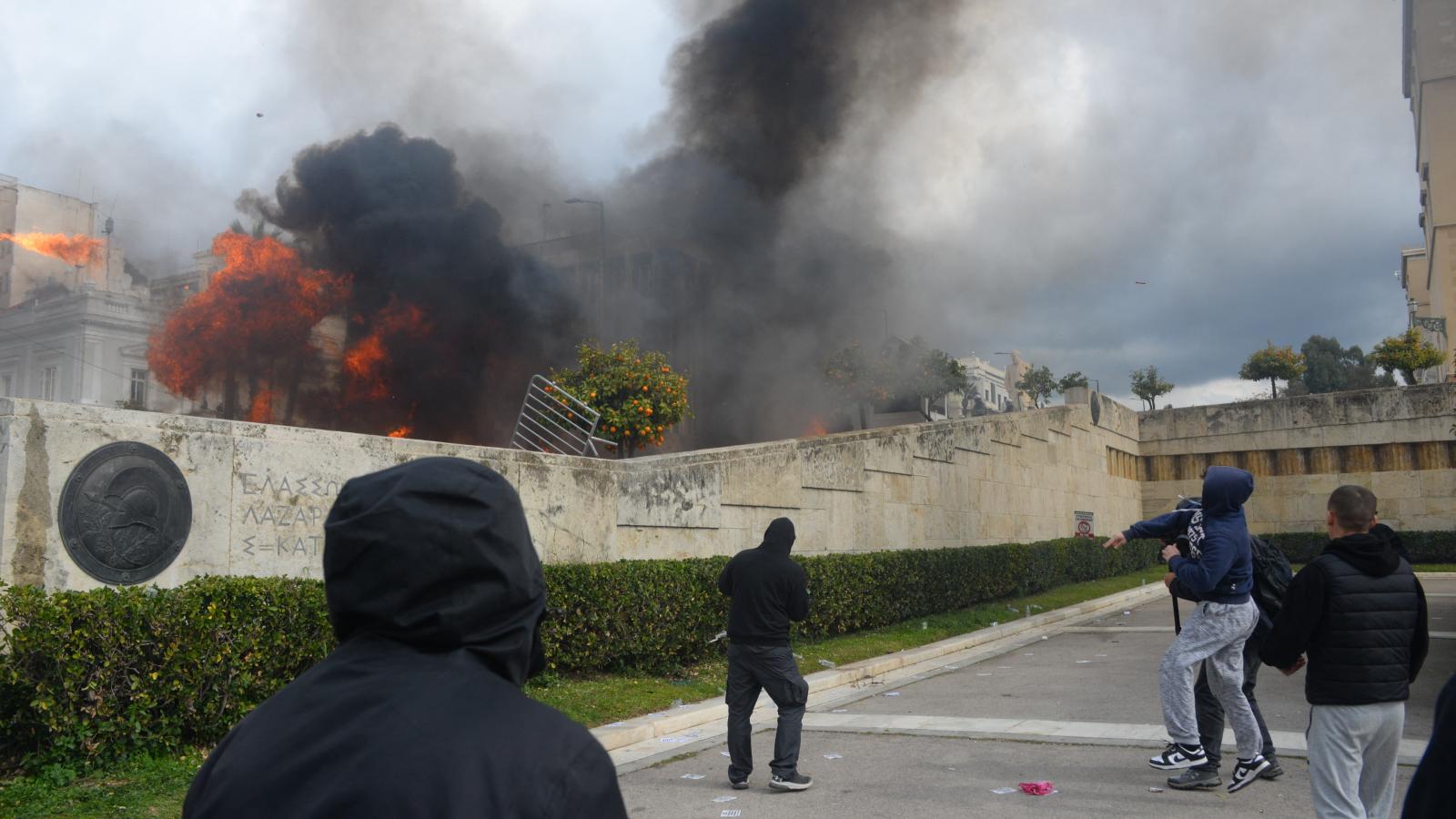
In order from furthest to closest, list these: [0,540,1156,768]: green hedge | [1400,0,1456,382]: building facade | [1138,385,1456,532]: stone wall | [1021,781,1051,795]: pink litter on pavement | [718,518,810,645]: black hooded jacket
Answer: [1400,0,1456,382]: building facade
[1138,385,1456,532]: stone wall
[718,518,810,645]: black hooded jacket
[1021,781,1051,795]: pink litter on pavement
[0,540,1156,768]: green hedge

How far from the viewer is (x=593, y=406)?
13.0 metres

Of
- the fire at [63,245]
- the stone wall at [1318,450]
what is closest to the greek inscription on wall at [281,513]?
the fire at [63,245]

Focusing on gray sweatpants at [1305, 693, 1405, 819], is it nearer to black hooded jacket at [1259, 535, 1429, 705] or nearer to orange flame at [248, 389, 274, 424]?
black hooded jacket at [1259, 535, 1429, 705]

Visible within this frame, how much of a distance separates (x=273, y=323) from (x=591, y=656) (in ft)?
40.0

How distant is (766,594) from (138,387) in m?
17.1

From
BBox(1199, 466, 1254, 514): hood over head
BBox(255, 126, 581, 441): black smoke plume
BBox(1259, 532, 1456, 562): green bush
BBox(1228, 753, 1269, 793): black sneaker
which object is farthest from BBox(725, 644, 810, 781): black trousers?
BBox(1259, 532, 1456, 562): green bush

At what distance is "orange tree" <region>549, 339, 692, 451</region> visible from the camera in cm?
1295

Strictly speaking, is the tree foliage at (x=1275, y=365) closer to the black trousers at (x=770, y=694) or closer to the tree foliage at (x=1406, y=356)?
the tree foliage at (x=1406, y=356)

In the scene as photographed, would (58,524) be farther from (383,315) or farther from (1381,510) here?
(1381,510)

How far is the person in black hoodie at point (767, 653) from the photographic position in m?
6.00

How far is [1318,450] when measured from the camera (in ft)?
89.0

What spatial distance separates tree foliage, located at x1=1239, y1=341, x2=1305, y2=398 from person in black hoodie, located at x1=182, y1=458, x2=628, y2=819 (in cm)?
3558

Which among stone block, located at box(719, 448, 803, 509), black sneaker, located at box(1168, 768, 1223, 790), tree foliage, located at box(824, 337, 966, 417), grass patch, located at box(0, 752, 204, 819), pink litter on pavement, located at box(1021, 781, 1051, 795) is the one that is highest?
tree foliage, located at box(824, 337, 966, 417)

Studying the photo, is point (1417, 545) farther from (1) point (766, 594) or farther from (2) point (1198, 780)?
(1) point (766, 594)
